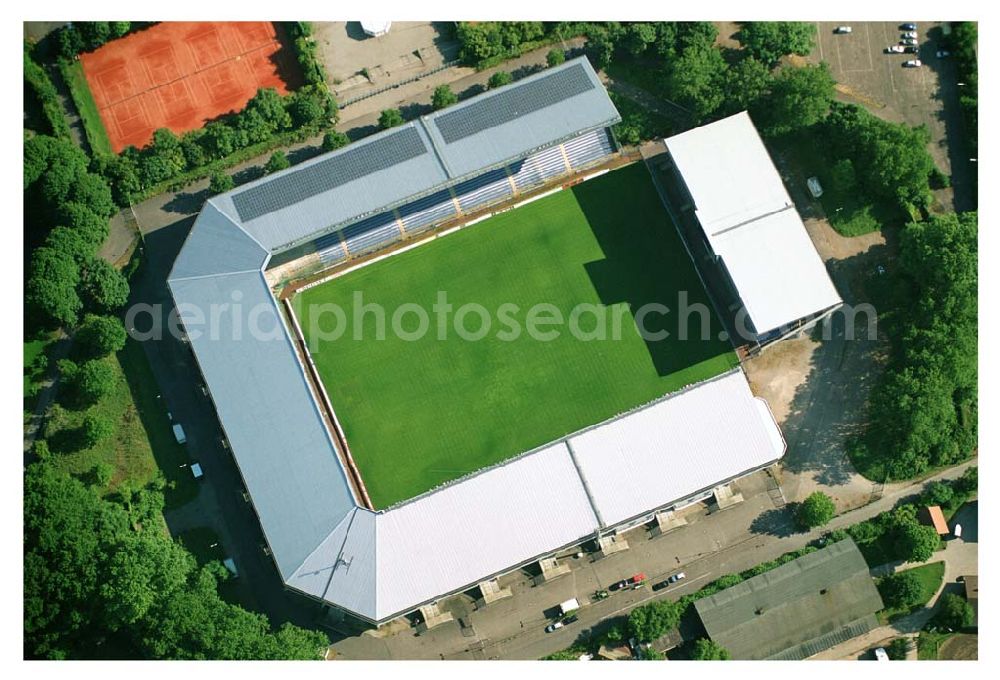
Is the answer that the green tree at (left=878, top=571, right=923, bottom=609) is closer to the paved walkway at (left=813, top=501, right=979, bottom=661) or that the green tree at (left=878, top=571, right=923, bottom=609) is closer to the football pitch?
the paved walkway at (left=813, top=501, right=979, bottom=661)

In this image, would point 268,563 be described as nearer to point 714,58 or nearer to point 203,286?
point 203,286

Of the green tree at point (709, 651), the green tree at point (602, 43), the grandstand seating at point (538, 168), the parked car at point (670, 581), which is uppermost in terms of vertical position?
the green tree at point (602, 43)

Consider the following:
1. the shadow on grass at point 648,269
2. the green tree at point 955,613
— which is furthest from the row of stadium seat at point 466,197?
the green tree at point 955,613

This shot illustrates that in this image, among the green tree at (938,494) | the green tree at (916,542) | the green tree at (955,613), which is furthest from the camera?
the green tree at (938,494)

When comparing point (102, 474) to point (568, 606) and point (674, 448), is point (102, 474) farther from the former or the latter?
point (674, 448)

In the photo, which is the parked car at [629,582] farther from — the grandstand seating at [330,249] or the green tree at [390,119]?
the green tree at [390,119]
